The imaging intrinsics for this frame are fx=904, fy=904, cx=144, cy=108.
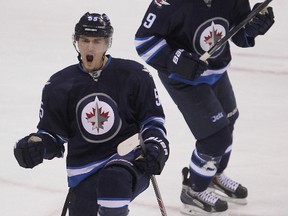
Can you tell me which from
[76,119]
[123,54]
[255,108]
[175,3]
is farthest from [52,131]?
[123,54]

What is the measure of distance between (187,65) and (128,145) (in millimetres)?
910

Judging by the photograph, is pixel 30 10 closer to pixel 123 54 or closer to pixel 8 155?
pixel 123 54

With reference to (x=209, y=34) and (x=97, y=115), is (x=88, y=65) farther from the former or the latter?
(x=209, y=34)

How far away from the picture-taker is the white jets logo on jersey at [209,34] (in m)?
4.25

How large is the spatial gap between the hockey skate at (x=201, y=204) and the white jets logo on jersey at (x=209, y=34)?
706mm

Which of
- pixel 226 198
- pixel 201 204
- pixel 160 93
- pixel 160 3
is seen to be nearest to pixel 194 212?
pixel 201 204

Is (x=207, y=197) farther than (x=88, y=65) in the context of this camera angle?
Yes

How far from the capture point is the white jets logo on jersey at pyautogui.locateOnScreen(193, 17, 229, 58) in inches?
167

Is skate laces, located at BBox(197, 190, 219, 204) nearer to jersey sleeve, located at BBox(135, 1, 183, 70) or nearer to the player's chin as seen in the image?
jersey sleeve, located at BBox(135, 1, 183, 70)

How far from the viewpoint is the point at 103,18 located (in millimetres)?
3654

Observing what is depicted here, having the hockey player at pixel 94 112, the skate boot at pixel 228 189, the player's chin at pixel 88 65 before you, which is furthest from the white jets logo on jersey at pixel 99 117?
the skate boot at pixel 228 189

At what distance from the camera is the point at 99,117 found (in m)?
3.58

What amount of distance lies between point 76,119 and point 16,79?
9.17 feet

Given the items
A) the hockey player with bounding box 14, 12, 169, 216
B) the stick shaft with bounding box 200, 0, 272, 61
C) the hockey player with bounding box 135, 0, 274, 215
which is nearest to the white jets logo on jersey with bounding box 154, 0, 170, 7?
the hockey player with bounding box 135, 0, 274, 215
